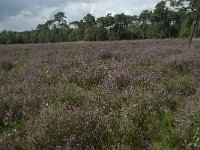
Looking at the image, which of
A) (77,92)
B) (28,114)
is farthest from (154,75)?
(28,114)

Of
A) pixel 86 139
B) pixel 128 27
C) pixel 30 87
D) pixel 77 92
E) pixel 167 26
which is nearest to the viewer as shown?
pixel 86 139

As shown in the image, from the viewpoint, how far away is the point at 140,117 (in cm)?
547

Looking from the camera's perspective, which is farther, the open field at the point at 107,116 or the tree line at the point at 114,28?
the tree line at the point at 114,28

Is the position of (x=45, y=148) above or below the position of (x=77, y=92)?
below

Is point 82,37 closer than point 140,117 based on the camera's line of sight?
No

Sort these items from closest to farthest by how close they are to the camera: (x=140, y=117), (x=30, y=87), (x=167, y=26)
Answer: (x=140, y=117), (x=30, y=87), (x=167, y=26)

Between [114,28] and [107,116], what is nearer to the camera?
[107,116]

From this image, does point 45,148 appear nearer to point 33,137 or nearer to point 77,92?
point 33,137

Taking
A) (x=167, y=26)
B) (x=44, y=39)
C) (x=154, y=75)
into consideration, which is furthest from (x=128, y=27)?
(x=154, y=75)

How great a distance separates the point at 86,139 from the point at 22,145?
97 centimetres

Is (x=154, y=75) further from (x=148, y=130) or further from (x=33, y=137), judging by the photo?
(x=33, y=137)

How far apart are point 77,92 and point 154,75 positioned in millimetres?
2142

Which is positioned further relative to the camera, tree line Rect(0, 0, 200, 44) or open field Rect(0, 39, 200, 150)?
tree line Rect(0, 0, 200, 44)

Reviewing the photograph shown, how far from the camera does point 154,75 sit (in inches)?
315
